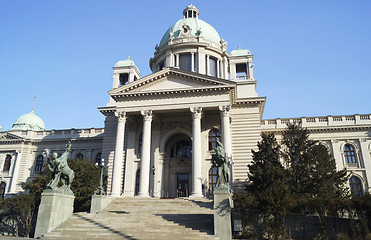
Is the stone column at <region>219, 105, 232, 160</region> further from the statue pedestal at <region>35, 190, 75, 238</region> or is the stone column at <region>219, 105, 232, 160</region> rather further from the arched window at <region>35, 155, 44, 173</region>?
the arched window at <region>35, 155, 44, 173</region>

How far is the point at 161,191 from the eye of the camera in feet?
99.9

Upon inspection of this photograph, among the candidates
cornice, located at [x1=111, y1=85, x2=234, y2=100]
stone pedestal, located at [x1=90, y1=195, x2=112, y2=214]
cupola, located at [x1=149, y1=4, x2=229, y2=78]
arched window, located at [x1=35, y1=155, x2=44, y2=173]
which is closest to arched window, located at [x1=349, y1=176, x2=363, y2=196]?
cornice, located at [x1=111, y1=85, x2=234, y2=100]

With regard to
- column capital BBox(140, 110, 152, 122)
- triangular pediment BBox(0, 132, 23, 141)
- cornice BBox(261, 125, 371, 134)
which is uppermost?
triangular pediment BBox(0, 132, 23, 141)

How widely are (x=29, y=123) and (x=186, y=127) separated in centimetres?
3046

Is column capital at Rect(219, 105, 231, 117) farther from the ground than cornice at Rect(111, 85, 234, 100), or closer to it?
closer to it

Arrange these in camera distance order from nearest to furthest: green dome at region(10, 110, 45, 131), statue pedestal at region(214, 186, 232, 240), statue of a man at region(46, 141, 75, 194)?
statue pedestal at region(214, 186, 232, 240) → statue of a man at region(46, 141, 75, 194) → green dome at region(10, 110, 45, 131)

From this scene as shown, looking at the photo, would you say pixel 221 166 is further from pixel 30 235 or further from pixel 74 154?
pixel 74 154

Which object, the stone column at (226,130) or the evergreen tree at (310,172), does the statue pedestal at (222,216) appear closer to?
the evergreen tree at (310,172)

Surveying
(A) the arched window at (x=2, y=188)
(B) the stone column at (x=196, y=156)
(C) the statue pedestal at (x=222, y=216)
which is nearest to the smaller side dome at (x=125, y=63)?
(B) the stone column at (x=196, y=156)

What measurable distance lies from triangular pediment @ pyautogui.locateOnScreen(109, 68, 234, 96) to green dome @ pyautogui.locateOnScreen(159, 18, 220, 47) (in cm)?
1394

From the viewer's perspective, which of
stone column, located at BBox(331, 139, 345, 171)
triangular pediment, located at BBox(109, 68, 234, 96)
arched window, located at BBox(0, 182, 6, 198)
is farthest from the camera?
arched window, located at BBox(0, 182, 6, 198)

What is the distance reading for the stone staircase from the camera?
16828mm

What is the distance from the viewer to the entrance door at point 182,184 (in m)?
31.2

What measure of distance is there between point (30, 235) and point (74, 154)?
19.0m
